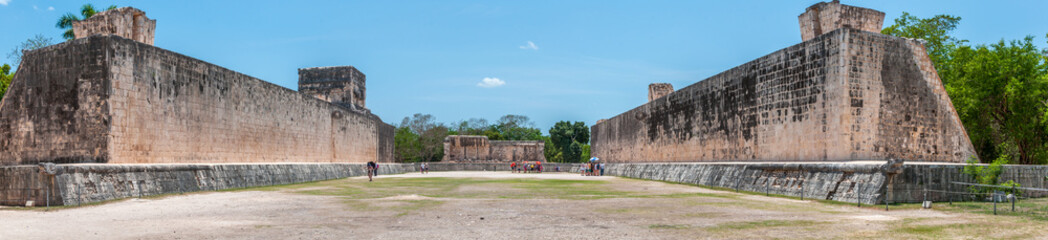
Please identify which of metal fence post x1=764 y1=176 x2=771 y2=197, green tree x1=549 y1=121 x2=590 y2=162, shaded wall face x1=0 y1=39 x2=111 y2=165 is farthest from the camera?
green tree x1=549 y1=121 x2=590 y2=162

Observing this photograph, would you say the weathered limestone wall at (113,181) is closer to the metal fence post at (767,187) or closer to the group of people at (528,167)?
the metal fence post at (767,187)

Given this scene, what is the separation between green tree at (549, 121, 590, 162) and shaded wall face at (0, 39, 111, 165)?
166 feet

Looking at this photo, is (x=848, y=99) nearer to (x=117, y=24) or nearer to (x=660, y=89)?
(x=117, y=24)

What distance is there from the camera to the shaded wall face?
37.9 ft

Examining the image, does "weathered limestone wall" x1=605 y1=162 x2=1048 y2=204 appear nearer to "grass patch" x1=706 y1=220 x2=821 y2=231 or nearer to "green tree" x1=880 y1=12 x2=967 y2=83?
"grass patch" x1=706 y1=220 x2=821 y2=231

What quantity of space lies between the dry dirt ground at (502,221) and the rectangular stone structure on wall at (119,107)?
2.96 meters

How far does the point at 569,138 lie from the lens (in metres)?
62.5

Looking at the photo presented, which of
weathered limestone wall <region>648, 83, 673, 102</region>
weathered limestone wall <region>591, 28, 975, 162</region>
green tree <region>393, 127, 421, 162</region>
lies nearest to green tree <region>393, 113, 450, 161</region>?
green tree <region>393, 127, 421, 162</region>

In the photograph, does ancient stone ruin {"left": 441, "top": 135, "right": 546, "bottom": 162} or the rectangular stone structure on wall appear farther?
ancient stone ruin {"left": 441, "top": 135, "right": 546, "bottom": 162}

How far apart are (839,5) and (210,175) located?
12.6 meters

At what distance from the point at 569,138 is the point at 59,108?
172 feet

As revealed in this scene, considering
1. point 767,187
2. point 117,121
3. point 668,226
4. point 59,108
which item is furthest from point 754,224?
point 59,108

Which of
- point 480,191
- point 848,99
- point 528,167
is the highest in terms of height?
point 848,99

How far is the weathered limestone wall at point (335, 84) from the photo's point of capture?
3206 centimetres
